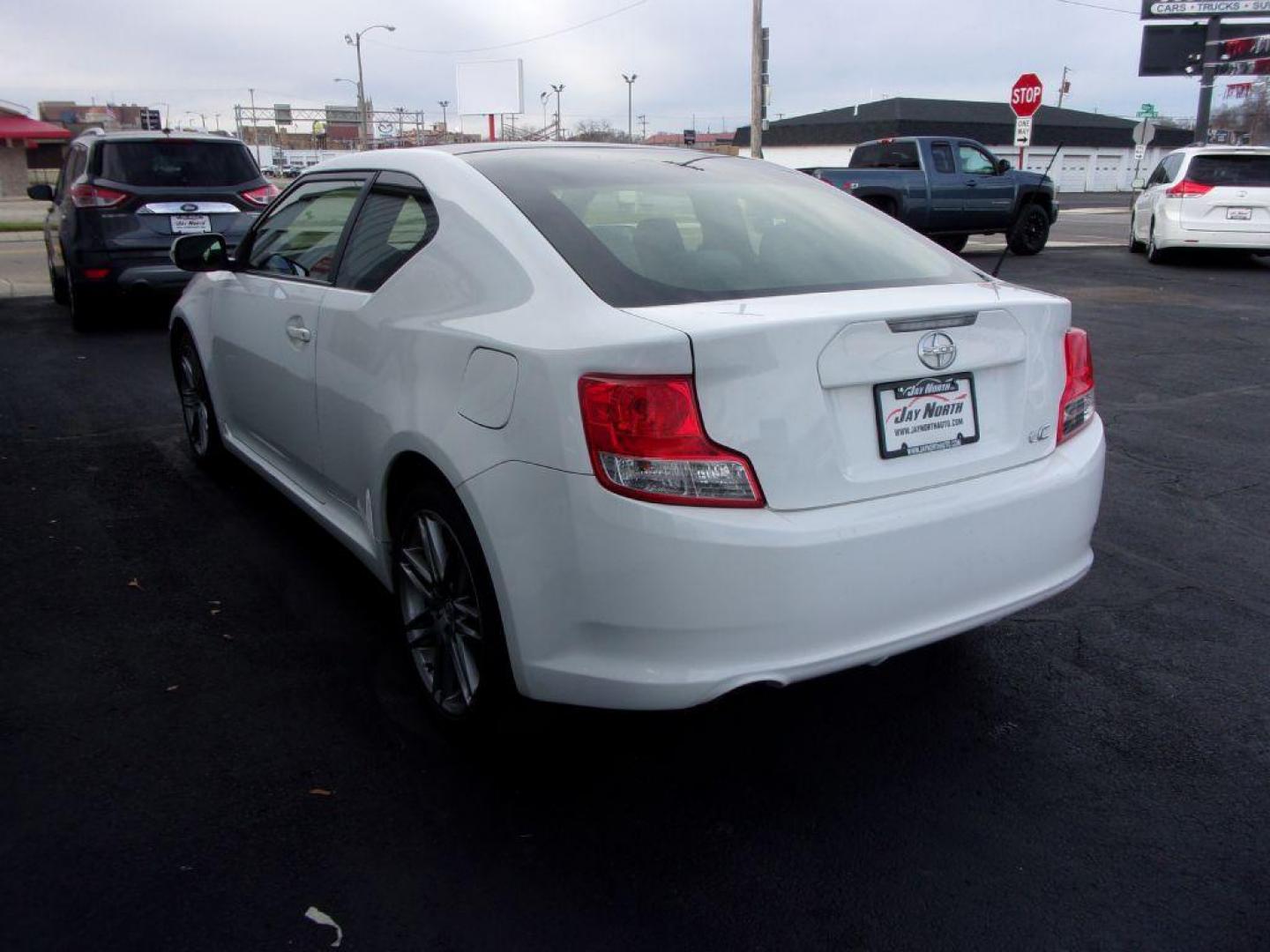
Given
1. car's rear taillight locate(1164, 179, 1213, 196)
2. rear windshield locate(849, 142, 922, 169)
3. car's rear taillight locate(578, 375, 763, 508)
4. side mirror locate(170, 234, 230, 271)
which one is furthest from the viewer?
rear windshield locate(849, 142, 922, 169)

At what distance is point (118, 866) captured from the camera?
239 cm

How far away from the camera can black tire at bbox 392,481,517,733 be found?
2.59 metres

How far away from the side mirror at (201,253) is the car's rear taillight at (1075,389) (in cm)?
345

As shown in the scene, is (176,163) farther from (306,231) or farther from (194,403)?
(306,231)

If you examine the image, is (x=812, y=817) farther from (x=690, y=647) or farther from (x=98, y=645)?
(x=98, y=645)

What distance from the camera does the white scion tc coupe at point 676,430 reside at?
2.25m

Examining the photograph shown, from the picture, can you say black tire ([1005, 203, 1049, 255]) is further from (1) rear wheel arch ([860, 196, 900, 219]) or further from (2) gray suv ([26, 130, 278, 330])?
(2) gray suv ([26, 130, 278, 330])

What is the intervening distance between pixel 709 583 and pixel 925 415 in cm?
70

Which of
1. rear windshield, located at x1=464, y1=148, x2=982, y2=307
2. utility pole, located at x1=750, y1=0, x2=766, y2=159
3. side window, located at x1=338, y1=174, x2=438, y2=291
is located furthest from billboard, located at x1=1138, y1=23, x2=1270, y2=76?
side window, located at x1=338, y1=174, x2=438, y2=291

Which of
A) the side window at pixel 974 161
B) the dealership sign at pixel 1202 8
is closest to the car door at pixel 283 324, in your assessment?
the side window at pixel 974 161

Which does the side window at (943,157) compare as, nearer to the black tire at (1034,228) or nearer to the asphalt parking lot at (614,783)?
the black tire at (1034,228)

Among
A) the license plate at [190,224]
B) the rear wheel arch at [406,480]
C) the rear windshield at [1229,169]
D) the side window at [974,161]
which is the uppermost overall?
the side window at [974,161]

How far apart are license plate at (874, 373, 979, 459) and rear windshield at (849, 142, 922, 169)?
15306mm

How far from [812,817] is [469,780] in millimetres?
887
